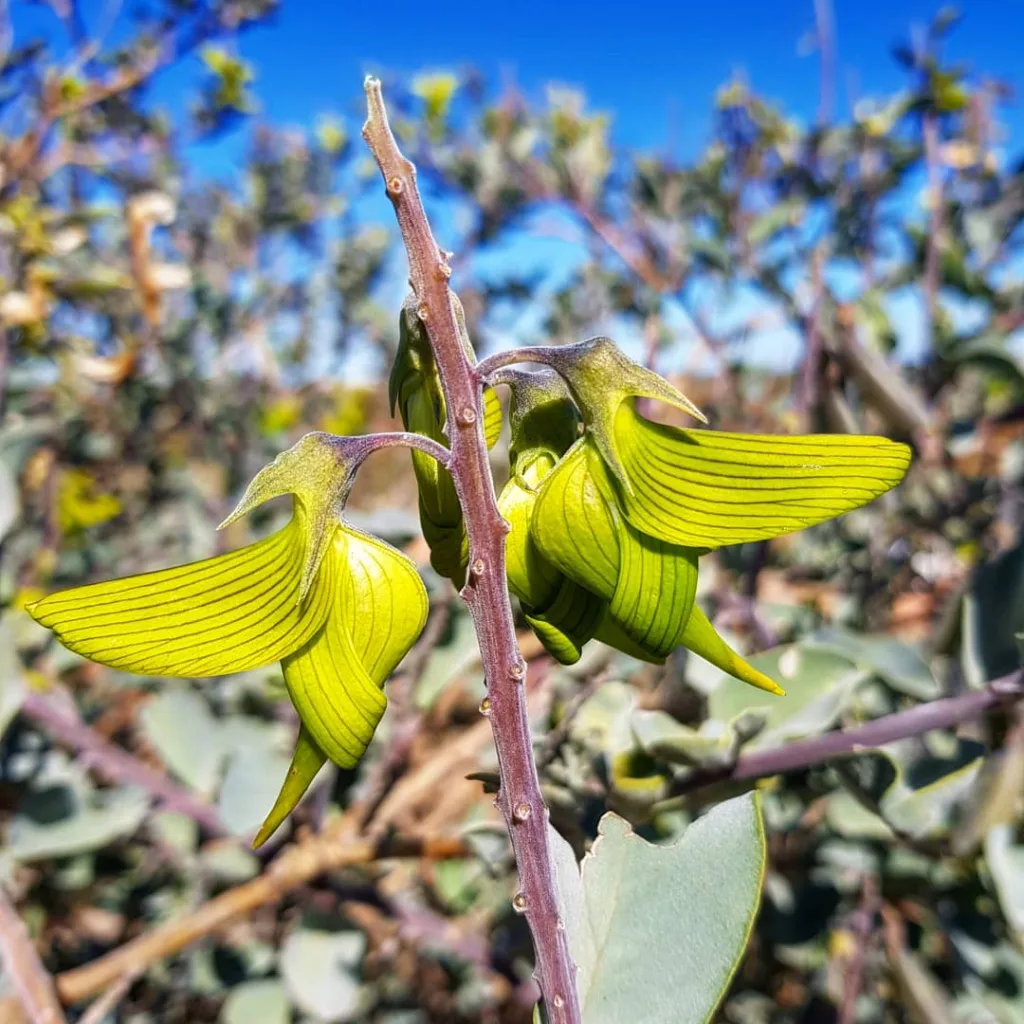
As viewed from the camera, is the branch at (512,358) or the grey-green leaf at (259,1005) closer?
the branch at (512,358)

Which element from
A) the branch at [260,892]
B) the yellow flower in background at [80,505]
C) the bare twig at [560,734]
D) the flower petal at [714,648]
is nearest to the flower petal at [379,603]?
the flower petal at [714,648]

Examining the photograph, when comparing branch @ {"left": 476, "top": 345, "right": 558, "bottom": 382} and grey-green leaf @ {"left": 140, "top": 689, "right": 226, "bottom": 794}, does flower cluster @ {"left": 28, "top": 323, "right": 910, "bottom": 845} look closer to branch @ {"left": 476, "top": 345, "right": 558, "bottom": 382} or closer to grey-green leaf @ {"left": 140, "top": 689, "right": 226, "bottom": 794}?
branch @ {"left": 476, "top": 345, "right": 558, "bottom": 382}

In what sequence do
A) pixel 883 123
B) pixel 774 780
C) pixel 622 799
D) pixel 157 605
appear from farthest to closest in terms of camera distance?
1. pixel 883 123
2. pixel 774 780
3. pixel 622 799
4. pixel 157 605

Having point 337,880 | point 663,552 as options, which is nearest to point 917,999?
point 337,880

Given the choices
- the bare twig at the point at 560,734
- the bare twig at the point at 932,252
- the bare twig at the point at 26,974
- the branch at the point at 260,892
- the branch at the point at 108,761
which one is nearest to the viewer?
the bare twig at the point at 560,734

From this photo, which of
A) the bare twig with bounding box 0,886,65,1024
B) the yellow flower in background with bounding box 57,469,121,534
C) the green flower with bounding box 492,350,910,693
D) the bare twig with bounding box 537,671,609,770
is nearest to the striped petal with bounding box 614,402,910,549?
the green flower with bounding box 492,350,910,693

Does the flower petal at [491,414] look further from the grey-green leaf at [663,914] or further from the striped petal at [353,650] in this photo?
the grey-green leaf at [663,914]

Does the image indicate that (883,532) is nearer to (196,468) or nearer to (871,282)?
(871,282)
